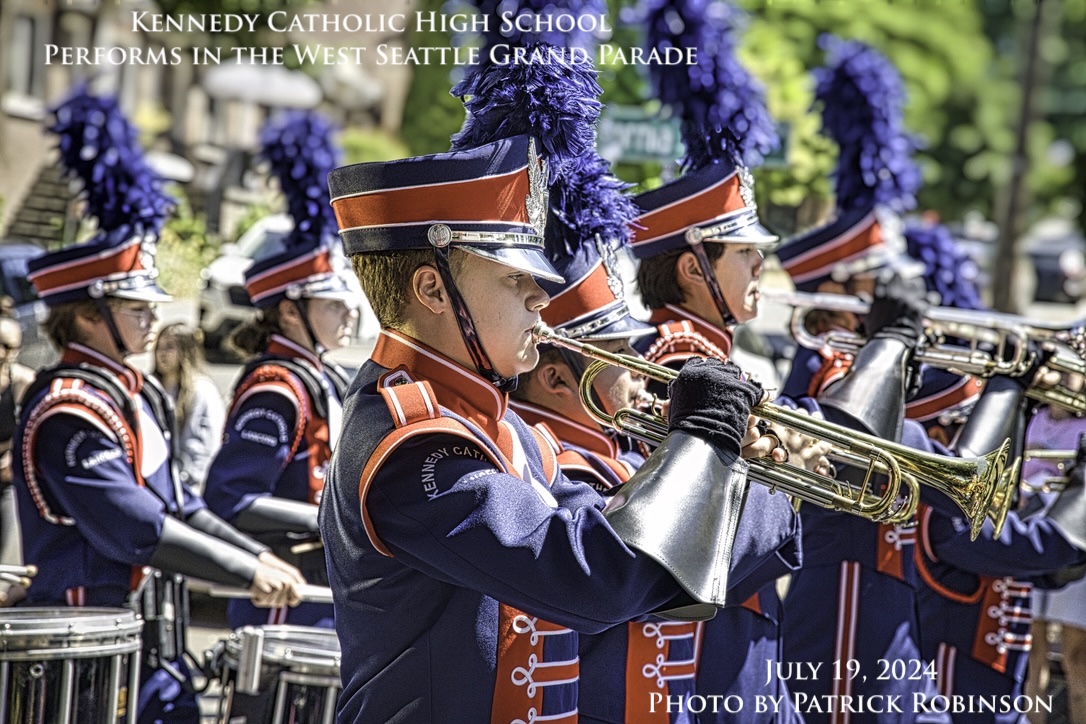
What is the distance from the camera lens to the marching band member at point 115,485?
4672 millimetres

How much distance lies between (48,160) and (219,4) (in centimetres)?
636

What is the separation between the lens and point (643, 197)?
16.6ft

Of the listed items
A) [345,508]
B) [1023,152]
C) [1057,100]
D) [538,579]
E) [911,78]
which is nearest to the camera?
[538,579]

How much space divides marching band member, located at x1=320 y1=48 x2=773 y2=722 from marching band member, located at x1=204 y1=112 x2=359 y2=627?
2.52 metres

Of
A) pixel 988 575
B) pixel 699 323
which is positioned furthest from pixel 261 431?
pixel 988 575

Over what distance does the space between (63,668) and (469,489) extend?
199cm

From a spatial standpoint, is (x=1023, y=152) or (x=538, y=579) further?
(x=1023, y=152)

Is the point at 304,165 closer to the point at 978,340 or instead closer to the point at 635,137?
the point at 635,137

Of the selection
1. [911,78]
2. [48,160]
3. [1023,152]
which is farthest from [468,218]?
[911,78]

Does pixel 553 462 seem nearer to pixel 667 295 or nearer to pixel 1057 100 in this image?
pixel 667 295

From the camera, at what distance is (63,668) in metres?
4.19

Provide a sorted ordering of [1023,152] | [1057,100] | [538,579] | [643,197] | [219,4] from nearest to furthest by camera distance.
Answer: [538,579], [643,197], [219,4], [1023,152], [1057,100]

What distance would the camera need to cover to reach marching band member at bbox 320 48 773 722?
→ 2695 mm

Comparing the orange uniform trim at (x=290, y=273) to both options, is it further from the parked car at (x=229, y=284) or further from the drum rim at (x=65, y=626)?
the parked car at (x=229, y=284)
